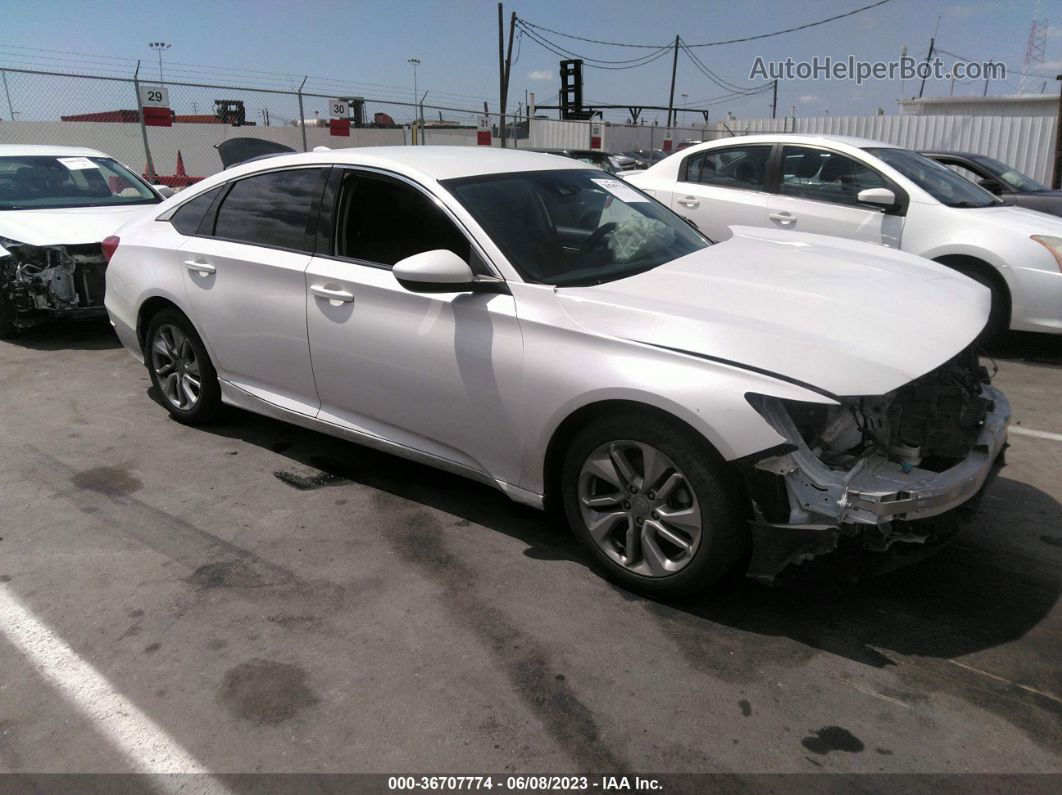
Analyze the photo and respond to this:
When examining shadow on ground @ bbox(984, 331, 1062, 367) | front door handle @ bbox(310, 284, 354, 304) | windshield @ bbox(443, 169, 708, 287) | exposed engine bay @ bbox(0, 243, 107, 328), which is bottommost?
shadow on ground @ bbox(984, 331, 1062, 367)

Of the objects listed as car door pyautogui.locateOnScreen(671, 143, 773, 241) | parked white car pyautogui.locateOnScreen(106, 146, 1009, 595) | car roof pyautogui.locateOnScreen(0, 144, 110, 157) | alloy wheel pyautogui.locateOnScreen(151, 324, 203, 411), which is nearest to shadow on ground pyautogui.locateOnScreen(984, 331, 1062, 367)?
car door pyautogui.locateOnScreen(671, 143, 773, 241)

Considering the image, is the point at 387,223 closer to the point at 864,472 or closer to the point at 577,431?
the point at 577,431

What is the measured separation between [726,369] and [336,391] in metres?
2.04

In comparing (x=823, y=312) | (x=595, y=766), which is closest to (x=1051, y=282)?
A: (x=823, y=312)

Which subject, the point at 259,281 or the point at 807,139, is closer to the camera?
the point at 259,281

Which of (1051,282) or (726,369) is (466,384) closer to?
(726,369)

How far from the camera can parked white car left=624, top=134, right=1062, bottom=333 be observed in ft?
20.8

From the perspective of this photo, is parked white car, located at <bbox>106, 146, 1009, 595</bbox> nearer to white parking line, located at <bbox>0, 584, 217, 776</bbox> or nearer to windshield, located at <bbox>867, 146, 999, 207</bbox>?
white parking line, located at <bbox>0, 584, 217, 776</bbox>

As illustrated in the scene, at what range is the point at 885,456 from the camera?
3027 millimetres

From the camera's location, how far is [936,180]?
22.8 ft

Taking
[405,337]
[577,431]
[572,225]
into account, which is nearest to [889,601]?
[577,431]

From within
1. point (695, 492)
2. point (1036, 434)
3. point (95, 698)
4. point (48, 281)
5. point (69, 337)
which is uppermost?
point (48, 281)

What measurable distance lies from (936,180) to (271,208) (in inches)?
216

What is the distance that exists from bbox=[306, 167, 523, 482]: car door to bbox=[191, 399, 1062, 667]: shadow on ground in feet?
1.67
